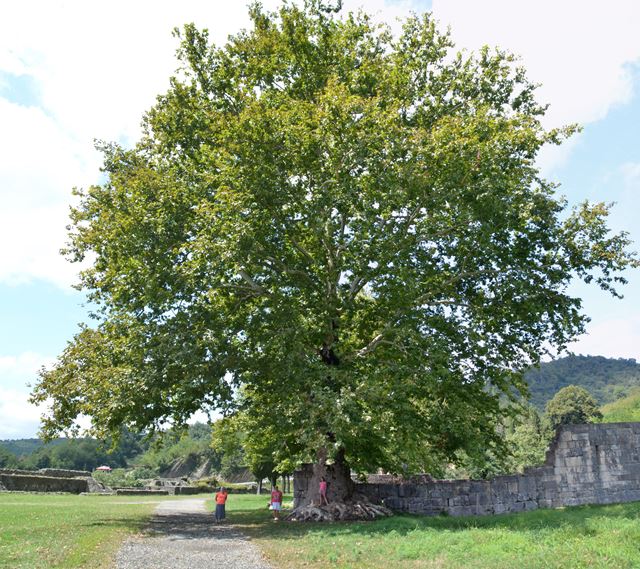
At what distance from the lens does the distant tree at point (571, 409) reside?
260ft

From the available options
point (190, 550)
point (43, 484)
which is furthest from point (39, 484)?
point (190, 550)

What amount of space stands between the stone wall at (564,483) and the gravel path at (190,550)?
8.29 meters

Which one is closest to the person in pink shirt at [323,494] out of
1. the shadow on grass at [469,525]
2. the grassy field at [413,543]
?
the shadow on grass at [469,525]

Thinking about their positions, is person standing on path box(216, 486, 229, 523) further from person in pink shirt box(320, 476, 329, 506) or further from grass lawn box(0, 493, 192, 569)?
person in pink shirt box(320, 476, 329, 506)

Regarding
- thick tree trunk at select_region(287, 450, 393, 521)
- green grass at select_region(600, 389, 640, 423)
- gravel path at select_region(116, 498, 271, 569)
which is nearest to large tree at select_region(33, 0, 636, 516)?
thick tree trunk at select_region(287, 450, 393, 521)

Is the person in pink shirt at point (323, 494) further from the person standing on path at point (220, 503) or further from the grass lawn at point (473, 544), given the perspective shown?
the grass lawn at point (473, 544)

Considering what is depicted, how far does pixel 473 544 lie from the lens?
13836 mm

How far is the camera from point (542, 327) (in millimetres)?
24719

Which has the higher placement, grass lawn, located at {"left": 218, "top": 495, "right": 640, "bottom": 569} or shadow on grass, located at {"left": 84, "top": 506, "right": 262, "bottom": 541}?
grass lawn, located at {"left": 218, "top": 495, "right": 640, "bottom": 569}

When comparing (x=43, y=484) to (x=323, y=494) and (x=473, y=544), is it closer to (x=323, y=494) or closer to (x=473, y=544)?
(x=323, y=494)

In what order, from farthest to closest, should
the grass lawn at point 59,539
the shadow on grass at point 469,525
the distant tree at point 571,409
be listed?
the distant tree at point 571,409 < the shadow on grass at point 469,525 < the grass lawn at point 59,539

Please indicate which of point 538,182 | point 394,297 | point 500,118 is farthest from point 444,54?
point 394,297

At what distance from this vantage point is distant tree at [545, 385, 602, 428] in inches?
3118

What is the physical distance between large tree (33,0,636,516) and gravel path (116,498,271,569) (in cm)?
428
